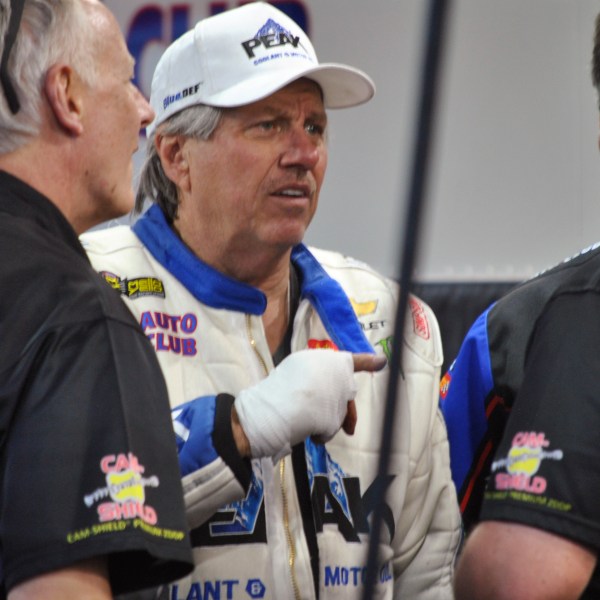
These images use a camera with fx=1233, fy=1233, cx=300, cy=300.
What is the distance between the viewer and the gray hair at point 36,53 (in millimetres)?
1146

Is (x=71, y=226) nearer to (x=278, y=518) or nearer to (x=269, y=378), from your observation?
(x=269, y=378)

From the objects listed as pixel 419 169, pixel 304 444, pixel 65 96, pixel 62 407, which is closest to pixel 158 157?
pixel 304 444

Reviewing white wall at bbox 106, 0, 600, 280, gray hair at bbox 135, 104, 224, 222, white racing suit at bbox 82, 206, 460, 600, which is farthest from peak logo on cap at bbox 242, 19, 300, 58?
white wall at bbox 106, 0, 600, 280

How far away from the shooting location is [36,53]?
3.82 feet

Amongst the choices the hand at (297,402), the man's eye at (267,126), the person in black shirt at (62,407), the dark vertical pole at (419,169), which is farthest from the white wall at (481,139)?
the dark vertical pole at (419,169)

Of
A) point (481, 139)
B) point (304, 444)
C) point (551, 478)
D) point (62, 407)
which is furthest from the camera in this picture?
point (481, 139)

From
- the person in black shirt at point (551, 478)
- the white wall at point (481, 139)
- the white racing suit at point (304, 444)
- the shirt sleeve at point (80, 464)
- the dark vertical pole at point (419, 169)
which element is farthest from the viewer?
the white wall at point (481, 139)

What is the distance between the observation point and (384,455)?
55 centimetres

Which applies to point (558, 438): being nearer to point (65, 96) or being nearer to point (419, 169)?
point (65, 96)

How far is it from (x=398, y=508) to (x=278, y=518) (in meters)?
0.19

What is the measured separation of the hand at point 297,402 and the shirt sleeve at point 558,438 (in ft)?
0.98

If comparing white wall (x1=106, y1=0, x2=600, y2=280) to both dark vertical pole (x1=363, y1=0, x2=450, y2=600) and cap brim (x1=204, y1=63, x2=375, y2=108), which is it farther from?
dark vertical pole (x1=363, y1=0, x2=450, y2=600)

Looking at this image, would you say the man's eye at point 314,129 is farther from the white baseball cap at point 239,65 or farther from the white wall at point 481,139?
the white wall at point 481,139

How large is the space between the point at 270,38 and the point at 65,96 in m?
0.68
